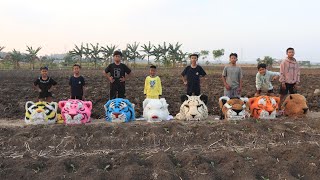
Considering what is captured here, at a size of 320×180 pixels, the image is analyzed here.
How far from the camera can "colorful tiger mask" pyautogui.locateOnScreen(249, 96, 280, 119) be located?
728 cm

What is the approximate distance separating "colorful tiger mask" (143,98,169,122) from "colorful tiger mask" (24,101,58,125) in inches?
70.8

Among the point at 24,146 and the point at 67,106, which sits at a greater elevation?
the point at 67,106

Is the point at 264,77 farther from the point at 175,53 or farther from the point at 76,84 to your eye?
the point at 175,53

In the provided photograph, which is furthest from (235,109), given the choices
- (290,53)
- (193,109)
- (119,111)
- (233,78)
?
(119,111)

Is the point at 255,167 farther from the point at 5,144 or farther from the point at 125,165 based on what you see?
the point at 5,144

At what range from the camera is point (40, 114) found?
275 inches

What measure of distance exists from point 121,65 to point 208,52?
50754mm

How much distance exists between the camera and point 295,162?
4770mm

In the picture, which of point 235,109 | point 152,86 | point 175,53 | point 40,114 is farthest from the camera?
point 175,53

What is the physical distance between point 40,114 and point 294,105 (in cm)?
510

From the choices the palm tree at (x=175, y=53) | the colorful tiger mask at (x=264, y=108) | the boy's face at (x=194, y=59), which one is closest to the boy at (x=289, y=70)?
the colorful tiger mask at (x=264, y=108)

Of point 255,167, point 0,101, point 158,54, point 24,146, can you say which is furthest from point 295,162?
point 158,54

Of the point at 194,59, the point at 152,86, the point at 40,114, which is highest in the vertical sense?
the point at 194,59

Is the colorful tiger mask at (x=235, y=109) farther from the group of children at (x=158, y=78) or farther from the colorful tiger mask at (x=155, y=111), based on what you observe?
the colorful tiger mask at (x=155, y=111)
